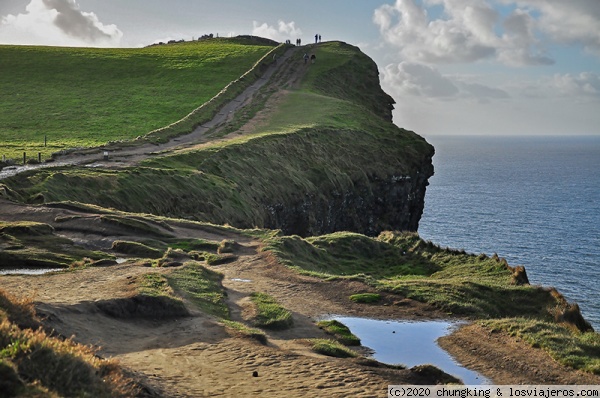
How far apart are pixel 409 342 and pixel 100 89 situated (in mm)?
98410

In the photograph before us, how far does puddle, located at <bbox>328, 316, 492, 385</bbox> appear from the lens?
22.8 m

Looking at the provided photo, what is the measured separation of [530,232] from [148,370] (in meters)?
89.7

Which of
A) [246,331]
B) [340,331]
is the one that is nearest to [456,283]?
[340,331]

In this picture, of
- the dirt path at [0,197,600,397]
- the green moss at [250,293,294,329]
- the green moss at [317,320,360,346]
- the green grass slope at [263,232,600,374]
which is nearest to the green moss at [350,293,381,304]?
the dirt path at [0,197,600,397]

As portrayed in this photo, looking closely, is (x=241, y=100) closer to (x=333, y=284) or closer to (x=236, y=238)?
(x=236, y=238)

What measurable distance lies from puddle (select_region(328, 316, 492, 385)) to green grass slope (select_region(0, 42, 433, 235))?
26843mm

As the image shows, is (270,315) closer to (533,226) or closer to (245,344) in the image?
(245,344)

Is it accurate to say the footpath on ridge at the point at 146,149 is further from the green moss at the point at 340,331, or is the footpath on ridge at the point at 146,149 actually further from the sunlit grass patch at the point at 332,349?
the sunlit grass patch at the point at 332,349

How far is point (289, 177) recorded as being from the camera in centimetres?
6800

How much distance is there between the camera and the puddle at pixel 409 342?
74.8 feet

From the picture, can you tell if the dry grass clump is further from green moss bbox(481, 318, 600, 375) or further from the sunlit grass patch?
green moss bbox(481, 318, 600, 375)

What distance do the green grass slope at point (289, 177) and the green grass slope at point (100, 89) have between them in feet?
56.0

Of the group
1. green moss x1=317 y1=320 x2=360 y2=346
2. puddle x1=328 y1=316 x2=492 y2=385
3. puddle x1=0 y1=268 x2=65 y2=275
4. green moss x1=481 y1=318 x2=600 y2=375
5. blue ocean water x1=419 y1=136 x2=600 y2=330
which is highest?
puddle x1=0 y1=268 x2=65 y2=275

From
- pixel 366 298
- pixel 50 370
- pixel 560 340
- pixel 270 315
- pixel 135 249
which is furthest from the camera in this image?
pixel 135 249
